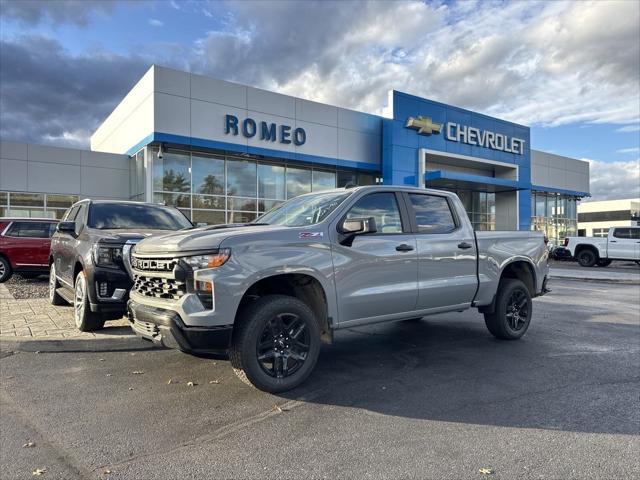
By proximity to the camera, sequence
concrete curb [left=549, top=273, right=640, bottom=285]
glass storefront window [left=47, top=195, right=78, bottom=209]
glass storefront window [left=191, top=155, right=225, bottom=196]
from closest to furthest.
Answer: concrete curb [left=549, top=273, right=640, bottom=285]
glass storefront window [left=47, top=195, right=78, bottom=209]
glass storefront window [left=191, top=155, right=225, bottom=196]

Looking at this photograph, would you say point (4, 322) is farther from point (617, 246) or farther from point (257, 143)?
point (617, 246)

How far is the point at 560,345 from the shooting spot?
6531 millimetres

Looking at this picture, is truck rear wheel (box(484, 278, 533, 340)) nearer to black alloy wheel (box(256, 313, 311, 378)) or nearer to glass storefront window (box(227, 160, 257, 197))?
black alloy wheel (box(256, 313, 311, 378))

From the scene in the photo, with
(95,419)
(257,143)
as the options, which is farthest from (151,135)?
(95,419)

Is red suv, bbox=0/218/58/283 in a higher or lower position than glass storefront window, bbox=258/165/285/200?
lower

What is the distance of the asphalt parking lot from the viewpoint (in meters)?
3.19

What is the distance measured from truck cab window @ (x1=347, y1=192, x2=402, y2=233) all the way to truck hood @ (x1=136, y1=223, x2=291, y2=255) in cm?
98

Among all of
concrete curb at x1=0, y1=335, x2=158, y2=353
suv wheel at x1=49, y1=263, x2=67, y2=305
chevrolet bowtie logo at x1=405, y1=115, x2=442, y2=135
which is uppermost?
chevrolet bowtie logo at x1=405, y1=115, x2=442, y2=135

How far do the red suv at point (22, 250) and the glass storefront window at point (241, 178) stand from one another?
9715 mm

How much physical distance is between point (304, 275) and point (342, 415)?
1.34 m

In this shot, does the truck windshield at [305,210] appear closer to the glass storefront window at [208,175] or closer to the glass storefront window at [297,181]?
the glass storefront window at [208,175]

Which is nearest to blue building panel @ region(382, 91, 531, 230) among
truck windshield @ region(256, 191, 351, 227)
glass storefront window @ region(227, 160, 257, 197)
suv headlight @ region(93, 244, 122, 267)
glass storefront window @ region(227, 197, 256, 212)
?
glass storefront window @ region(227, 160, 257, 197)

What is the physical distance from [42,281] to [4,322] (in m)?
6.98

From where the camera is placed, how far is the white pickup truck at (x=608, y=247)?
74.6 feet
